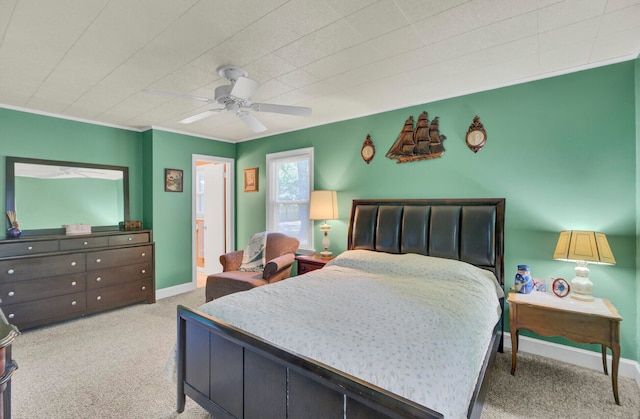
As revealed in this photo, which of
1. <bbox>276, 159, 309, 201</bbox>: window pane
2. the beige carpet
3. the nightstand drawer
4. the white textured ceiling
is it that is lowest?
the beige carpet

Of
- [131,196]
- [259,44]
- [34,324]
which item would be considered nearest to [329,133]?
[259,44]

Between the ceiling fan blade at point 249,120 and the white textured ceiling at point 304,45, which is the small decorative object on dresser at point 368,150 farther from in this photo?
the ceiling fan blade at point 249,120

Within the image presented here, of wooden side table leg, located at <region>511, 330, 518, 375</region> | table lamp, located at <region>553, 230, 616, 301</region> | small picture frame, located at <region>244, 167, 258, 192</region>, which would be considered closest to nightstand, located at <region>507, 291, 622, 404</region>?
wooden side table leg, located at <region>511, 330, 518, 375</region>

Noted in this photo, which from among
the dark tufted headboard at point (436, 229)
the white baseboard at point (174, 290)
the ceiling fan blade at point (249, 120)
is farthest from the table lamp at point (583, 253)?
the white baseboard at point (174, 290)

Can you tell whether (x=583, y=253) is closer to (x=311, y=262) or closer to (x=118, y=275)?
(x=311, y=262)

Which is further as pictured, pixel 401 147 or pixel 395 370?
pixel 401 147

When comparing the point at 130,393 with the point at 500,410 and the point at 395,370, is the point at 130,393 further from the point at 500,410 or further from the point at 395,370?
the point at 500,410

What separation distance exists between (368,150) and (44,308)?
13.2 feet

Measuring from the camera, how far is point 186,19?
5.97ft

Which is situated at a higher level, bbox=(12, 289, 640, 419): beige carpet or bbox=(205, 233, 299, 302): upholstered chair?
bbox=(205, 233, 299, 302): upholstered chair

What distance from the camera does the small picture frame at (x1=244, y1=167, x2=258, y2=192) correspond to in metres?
5.09

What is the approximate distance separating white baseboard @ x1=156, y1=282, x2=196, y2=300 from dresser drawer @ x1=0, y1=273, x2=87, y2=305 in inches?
39.9

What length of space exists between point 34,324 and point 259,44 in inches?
146

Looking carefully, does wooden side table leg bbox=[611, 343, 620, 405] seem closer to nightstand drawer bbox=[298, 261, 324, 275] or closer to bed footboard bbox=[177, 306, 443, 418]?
bed footboard bbox=[177, 306, 443, 418]
